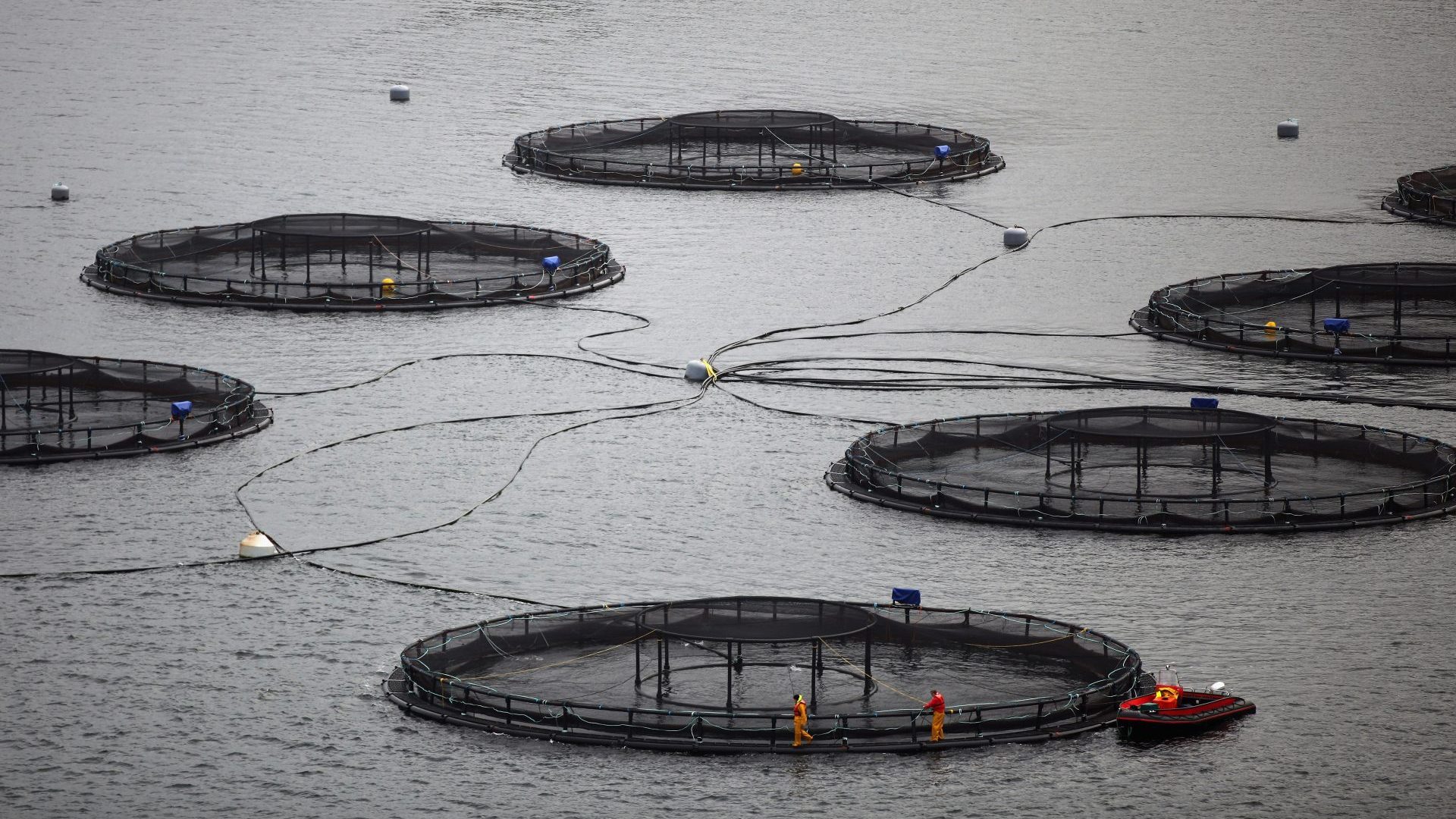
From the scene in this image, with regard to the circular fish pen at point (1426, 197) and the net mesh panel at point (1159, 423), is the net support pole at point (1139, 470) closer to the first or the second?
the net mesh panel at point (1159, 423)

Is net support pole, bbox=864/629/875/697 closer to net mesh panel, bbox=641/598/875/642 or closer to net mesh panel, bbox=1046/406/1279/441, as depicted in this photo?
net mesh panel, bbox=641/598/875/642

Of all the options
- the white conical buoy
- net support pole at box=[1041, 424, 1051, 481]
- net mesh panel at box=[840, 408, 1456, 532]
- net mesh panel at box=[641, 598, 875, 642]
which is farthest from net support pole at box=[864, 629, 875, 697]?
the white conical buoy

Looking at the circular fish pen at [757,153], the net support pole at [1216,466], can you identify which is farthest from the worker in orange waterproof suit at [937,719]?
the circular fish pen at [757,153]

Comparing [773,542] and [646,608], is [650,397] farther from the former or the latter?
[646,608]

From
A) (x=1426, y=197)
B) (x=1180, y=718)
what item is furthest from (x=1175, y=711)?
(x=1426, y=197)

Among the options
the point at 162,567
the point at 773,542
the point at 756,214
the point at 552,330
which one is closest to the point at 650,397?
the point at 552,330

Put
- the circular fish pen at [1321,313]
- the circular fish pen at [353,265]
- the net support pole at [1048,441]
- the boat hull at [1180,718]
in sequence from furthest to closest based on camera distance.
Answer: the circular fish pen at [353,265] < the circular fish pen at [1321,313] < the net support pole at [1048,441] < the boat hull at [1180,718]

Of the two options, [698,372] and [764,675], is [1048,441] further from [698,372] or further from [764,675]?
[764,675]
